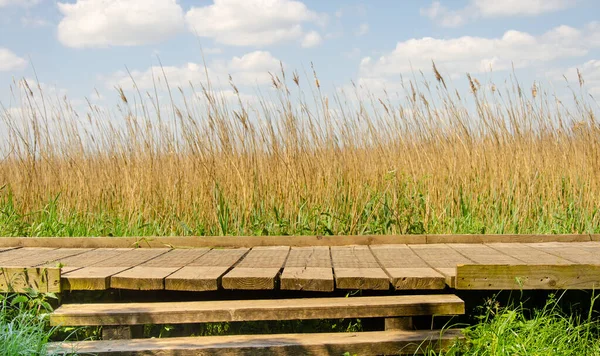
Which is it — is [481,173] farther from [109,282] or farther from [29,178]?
[29,178]

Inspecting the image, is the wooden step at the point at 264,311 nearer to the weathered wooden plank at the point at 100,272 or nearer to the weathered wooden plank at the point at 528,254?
the weathered wooden plank at the point at 100,272

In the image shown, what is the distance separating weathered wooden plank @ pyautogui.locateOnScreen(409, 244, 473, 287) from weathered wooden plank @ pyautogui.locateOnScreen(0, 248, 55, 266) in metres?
2.19

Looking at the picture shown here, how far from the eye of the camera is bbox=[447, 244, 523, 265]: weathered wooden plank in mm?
2791

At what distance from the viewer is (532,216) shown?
4.41 metres

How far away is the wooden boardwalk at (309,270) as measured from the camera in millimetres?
2451

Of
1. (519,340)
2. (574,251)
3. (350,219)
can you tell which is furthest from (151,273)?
(574,251)

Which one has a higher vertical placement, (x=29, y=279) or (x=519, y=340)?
(x=29, y=279)

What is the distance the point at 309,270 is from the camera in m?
2.61

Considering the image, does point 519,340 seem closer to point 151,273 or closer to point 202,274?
point 202,274

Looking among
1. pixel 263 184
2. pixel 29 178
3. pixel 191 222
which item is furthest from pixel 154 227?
pixel 29 178

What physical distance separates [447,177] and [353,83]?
1.14 m

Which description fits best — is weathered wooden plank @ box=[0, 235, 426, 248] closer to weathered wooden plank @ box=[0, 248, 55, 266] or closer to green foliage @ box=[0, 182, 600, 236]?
weathered wooden plank @ box=[0, 248, 55, 266]

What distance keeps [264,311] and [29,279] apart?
3.67 ft

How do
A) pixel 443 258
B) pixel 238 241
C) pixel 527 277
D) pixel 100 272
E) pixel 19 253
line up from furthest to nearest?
pixel 238 241 → pixel 19 253 → pixel 443 258 → pixel 100 272 → pixel 527 277
